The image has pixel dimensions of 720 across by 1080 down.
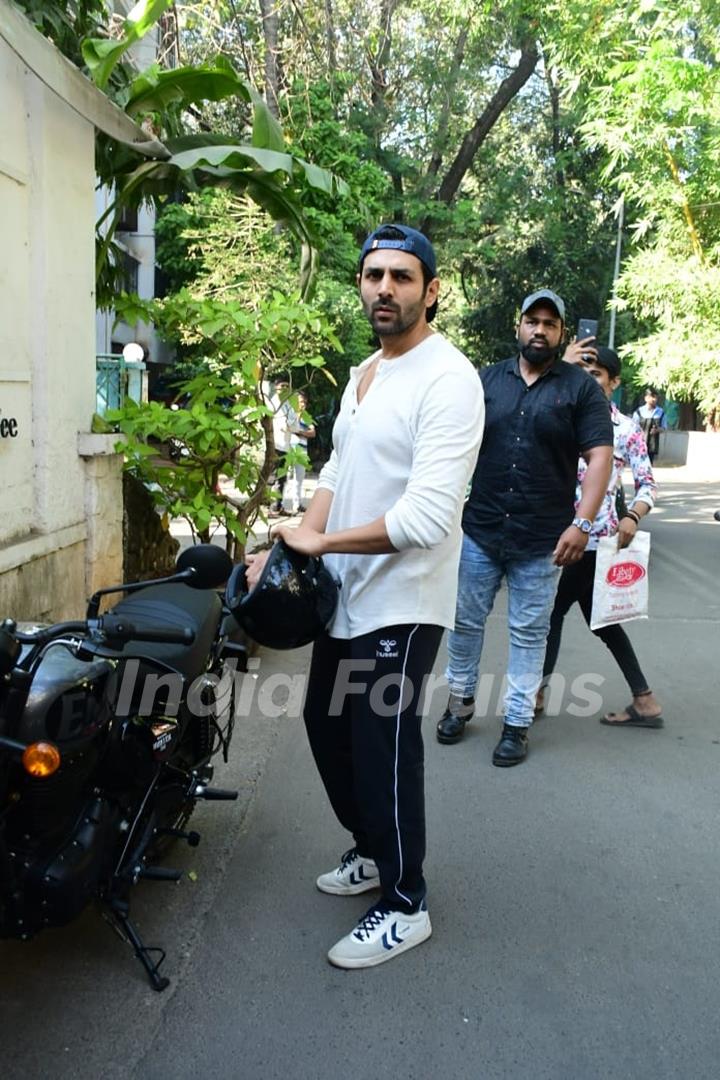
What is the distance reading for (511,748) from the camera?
4.44 metres

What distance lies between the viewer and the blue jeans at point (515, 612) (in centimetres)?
434

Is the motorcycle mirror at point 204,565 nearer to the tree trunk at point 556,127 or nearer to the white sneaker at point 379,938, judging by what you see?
the white sneaker at point 379,938

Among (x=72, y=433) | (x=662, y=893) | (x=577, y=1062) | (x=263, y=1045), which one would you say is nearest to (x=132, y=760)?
(x=263, y=1045)

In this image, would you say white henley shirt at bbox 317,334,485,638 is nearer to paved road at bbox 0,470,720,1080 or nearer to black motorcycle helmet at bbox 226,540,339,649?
black motorcycle helmet at bbox 226,540,339,649

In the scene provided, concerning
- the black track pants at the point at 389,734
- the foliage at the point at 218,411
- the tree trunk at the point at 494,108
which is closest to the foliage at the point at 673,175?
the tree trunk at the point at 494,108

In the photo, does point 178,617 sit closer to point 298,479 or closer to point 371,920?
point 371,920

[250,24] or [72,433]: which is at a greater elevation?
[250,24]

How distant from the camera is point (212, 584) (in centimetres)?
254

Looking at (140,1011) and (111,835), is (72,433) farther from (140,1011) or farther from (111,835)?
(140,1011)

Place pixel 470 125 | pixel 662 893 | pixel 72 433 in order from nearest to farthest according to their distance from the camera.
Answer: pixel 662 893 → pixel 72 433 → pixel 470 125

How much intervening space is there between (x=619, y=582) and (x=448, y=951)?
7.59ft

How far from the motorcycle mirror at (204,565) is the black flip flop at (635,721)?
306 cm

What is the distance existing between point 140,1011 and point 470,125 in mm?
21995

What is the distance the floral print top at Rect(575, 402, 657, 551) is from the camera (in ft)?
16.0
